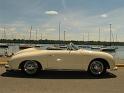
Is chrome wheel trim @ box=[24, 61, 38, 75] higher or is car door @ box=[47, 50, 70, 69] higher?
car door @ box=[47, 50, 70, 69]

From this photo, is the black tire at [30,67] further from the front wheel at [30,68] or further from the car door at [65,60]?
the car door at [65,60]

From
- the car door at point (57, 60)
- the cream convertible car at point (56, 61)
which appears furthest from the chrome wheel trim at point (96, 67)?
the car door at point (57, 60)

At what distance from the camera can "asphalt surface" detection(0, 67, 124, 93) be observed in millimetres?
8773

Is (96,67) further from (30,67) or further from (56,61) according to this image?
(30,67)

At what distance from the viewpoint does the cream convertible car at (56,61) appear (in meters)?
11.3

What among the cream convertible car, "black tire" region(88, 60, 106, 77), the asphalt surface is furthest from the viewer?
"black tire" region(88, 60, 106, 77)

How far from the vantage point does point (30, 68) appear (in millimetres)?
11359

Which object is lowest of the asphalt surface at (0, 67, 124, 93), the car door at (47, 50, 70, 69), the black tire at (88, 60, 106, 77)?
the asphalt surface at (0, 67, 124, 93)

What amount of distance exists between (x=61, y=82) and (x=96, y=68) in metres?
1.87

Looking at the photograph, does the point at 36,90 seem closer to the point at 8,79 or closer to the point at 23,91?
the point at 23,91

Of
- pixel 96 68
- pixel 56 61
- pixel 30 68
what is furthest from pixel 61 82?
pixel 96 68

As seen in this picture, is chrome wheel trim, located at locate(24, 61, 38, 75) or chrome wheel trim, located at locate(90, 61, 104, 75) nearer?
chrome wheel trim, located at locate(24, 61, 38, 75)

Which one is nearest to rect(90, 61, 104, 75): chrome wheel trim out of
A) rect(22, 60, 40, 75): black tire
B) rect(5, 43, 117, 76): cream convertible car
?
rect(5, 43, 117, 76): cream convertible car

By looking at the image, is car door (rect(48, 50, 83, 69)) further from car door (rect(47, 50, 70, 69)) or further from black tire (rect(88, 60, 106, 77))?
black tire (rect(88, 60, 106, 77))
